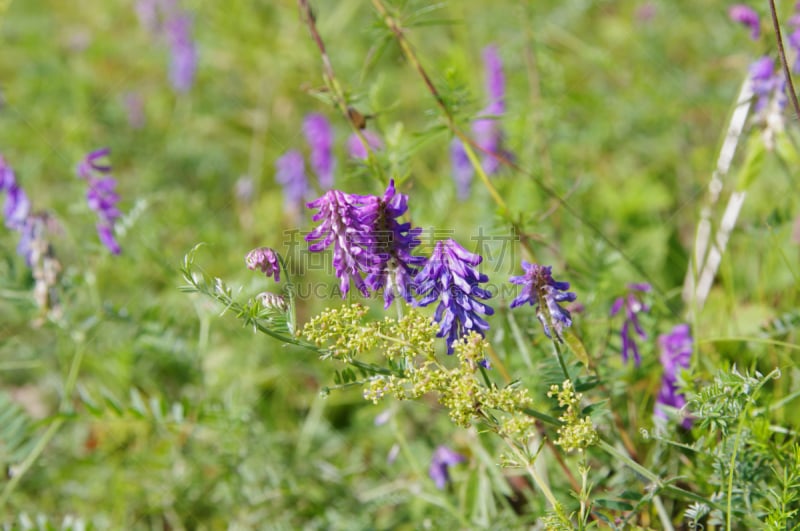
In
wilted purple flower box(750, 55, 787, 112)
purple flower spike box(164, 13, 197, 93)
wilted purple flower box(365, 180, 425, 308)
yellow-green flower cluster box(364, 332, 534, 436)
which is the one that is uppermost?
purple flower spike box(164, 13, 197, 93)

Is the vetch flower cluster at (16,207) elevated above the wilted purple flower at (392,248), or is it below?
above

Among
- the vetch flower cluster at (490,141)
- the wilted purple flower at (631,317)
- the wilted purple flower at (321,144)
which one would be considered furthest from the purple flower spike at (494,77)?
the wilted purple flower at (631,317)

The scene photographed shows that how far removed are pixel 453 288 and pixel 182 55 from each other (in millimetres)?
3204

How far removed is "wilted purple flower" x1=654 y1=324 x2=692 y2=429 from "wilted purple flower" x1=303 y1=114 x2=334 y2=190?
1817 mm

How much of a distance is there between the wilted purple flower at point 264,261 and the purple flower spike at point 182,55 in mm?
2966

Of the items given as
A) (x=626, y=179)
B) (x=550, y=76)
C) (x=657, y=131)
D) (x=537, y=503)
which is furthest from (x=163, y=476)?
(x=657, y=131)

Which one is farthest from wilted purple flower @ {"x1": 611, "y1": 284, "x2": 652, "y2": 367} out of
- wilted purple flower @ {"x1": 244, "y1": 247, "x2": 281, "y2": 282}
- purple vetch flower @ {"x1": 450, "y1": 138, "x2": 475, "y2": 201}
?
purple vetch flower @ {"x1": 450, "y1": 138, "x2": 475, "y2": 201}

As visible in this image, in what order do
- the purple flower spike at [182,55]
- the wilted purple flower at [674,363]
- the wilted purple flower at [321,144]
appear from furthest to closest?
the purple flower spike at [182,55], the wilted purple flower at [321,144], the wilted purple flower at [674,363]

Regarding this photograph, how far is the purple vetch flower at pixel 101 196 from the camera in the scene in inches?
86.3

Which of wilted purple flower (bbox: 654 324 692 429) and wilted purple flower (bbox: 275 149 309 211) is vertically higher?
wilted purple flower (bbox: 275 149 309 211)

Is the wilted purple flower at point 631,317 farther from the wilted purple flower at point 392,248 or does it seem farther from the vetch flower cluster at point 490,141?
the vetch flower cluster at point 490,141

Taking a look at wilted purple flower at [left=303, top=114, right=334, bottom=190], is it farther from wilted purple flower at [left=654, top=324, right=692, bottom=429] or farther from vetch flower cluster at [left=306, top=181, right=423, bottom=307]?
vetch flower cluster at [left=306, top=181, right=423, bottom=307]

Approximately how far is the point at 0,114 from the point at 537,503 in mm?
3594

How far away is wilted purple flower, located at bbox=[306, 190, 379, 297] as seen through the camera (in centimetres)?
130
